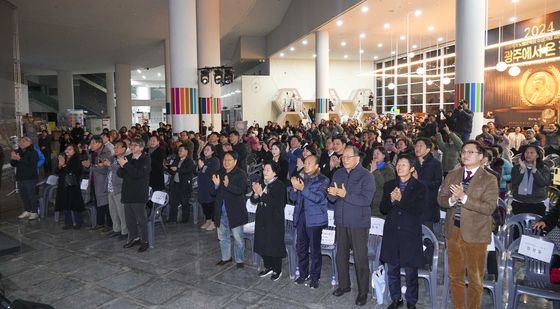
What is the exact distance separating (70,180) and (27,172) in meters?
1.36

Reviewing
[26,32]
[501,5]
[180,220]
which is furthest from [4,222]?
[501,5]

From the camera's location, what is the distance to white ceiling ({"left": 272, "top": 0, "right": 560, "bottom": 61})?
14930 mm

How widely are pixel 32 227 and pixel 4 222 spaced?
36.3 inches

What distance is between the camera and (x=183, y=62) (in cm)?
1111

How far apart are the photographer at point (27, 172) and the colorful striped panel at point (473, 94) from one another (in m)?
9.22

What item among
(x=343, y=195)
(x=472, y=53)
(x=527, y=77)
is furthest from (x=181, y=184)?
(x=527, y=77)

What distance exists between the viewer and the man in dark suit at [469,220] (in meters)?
3.32

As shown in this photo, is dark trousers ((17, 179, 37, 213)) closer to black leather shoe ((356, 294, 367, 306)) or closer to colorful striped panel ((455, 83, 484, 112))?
black leather shoe ((356, 294, 367, 306))

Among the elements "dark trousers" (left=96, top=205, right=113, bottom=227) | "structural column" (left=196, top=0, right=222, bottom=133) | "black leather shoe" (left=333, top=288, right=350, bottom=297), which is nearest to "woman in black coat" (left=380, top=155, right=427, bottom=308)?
"black leather shoe" (left=333, top=288, right=350, bottom=297)

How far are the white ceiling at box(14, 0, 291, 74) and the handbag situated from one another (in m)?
8.58

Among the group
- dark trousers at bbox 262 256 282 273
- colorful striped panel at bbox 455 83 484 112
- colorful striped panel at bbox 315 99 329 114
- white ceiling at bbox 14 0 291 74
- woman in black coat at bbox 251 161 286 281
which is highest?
white ceiling at bbox 14 0 291 74

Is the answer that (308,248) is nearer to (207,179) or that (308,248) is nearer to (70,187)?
(207,179)

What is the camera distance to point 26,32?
55.4 feet

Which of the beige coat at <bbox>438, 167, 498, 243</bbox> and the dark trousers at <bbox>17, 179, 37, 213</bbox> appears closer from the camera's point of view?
the beige coat at <bbox>438, 167, 498, 243</bbox>
